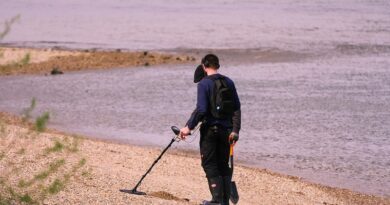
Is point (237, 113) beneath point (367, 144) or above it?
above

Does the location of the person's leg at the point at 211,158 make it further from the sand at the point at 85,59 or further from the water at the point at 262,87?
the sand at the point at 85,59

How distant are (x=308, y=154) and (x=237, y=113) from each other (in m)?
6.52

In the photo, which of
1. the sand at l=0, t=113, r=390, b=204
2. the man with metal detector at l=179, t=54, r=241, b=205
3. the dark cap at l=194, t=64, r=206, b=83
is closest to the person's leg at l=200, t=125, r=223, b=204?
the man with metal detector at l=179, t=54, r=241, b=205

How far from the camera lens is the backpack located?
31.2 ft

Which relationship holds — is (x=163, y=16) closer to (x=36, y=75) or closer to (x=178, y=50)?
(x=178, y=50)

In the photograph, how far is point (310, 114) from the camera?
19703 mm

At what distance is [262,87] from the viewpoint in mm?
23531

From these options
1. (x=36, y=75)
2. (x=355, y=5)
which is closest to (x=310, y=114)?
(x=36, y=75)

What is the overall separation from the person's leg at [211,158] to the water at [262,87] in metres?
4.33

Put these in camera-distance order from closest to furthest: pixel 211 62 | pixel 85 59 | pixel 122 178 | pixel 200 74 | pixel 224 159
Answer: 1. pixel 211 62
2. pixel 224 159
3. pixel 200 74
4. pixel 122 178
5. pixel 85 59

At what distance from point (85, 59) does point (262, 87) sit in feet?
25.6

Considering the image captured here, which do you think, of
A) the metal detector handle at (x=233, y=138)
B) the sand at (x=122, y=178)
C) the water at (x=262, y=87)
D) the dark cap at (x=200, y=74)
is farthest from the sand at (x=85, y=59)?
the metal detector handle at (x=233, y=138)

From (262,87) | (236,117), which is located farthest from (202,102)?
(262,87)

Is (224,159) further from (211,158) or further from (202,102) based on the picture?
(202,102)
